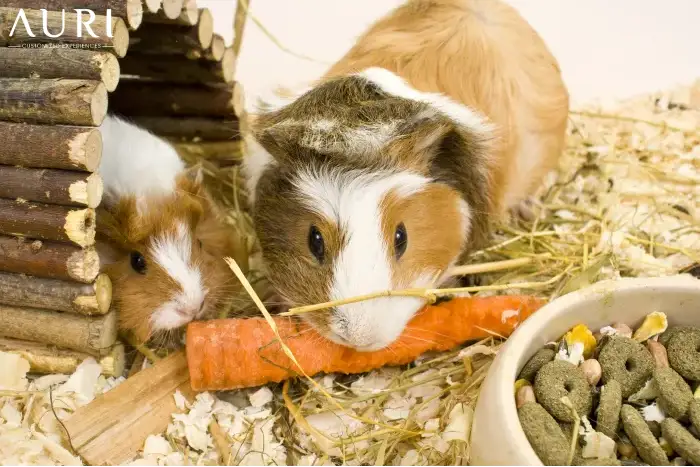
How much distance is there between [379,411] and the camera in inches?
62.7

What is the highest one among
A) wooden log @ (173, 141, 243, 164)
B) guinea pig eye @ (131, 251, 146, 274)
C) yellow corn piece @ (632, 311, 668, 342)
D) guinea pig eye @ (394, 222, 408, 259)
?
guinea pig eye @ (394, 222, 408, 259)

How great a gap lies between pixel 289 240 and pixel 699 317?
94 cm

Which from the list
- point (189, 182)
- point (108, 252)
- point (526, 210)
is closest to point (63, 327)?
point (108, 252)

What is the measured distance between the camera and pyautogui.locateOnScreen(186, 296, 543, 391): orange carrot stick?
1585 millimetres

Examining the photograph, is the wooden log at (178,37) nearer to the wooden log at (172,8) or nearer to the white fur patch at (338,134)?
the wooden log at (172,8)

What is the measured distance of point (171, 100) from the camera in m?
2.29

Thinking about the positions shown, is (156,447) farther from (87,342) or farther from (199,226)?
(199,226)

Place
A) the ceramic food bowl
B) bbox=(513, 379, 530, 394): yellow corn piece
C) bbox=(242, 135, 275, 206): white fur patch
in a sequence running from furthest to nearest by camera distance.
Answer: bbox=(242, 135, 275, 206): white fur patch < bbox=(513, 379, 530, 394): yellow corn piece < the ceramic food bowl

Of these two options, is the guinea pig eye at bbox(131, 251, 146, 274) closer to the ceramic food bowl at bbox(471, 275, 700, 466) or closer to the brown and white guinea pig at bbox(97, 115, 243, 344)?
the brown and white guinea pig at bbox(97, 115, 243, 344)

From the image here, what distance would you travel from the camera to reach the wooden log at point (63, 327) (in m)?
1.62

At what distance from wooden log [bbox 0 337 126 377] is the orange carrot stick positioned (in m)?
0.23

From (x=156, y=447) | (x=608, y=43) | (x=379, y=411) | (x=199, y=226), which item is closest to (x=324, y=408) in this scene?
(x=379, y=411)

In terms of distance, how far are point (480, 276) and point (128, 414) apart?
1.01 metres

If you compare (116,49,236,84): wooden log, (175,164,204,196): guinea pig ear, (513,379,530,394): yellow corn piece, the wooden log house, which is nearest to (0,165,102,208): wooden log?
the wooden log house
